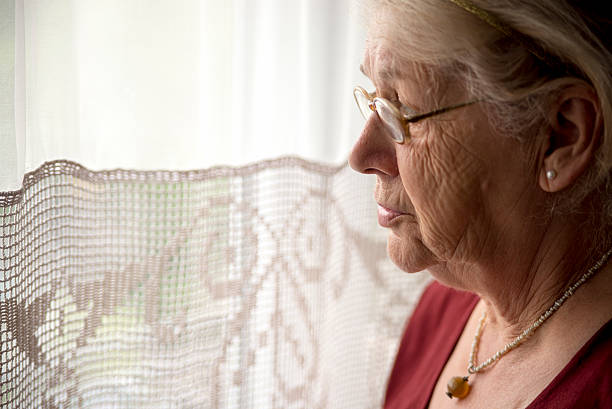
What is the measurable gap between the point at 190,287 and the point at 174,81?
15.1 inches

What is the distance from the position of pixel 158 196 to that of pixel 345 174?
47 cm

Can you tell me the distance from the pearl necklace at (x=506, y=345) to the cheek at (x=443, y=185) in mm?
188

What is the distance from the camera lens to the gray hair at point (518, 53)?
32.4 inches

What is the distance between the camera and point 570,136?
0.89 metres

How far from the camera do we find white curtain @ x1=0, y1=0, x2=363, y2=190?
0.92 m

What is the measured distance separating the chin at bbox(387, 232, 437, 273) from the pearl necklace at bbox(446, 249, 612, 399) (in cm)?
20

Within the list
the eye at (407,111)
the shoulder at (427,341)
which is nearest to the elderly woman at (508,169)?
the eye at (407,111)

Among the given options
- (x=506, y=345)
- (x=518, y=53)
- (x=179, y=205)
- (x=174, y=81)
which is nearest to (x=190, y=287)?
(x=179, y=205)

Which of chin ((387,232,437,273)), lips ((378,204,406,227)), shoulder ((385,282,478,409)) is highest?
lips ((378,204,406,227))

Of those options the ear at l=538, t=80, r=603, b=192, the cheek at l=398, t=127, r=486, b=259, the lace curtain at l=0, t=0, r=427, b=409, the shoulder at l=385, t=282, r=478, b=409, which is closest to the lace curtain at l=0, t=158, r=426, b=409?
the lace curtain at l=0, t=0, r=427, b=409

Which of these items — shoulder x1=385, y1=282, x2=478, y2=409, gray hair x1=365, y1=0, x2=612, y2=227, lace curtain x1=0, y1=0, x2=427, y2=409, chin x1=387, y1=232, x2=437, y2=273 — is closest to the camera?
gray hair x1=365, y1=0, x2=612, y2=227

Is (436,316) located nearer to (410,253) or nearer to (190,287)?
(410,253)

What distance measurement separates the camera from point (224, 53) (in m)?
1.11

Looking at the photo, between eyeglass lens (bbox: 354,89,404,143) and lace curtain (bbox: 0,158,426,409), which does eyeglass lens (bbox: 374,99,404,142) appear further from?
lace curtain (bbox: 0,158,426,409)
